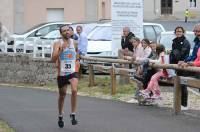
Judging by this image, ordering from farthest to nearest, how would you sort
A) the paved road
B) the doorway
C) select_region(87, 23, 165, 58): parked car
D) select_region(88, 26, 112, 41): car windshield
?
the doorway → select_region(88, 26, 112, 41): car windshield → select_region(87, 23, 165, 58): parked car → the paved road

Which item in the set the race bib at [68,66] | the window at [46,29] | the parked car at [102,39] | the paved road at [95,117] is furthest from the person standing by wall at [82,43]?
the race bib at [68,66]

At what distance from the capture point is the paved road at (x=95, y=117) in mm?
11664

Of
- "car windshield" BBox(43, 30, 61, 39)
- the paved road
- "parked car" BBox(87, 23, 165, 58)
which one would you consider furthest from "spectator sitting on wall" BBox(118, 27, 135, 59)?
"car windshield" BBox(43, 30, 61, 39)

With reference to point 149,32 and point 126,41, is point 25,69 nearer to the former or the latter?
point 126,41

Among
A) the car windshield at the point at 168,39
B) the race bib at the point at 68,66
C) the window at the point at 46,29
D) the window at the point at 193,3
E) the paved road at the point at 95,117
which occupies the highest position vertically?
the window at the point at 193,3

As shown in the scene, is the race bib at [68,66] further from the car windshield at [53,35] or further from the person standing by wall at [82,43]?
the car windshield at [53,35]

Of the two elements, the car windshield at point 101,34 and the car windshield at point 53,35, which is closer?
the car windshield at point 101,34

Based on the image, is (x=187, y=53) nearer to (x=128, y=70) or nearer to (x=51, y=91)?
(x=128, y=70)

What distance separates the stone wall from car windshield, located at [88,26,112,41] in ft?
8.60

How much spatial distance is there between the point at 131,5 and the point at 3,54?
5839mm

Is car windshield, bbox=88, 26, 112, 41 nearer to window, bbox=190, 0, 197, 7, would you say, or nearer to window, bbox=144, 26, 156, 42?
window, bbox=144, 26, 156, 42

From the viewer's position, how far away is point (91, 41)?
2373 centimetres

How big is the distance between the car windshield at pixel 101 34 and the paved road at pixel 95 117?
7.09 m

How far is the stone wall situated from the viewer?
71.8ft
